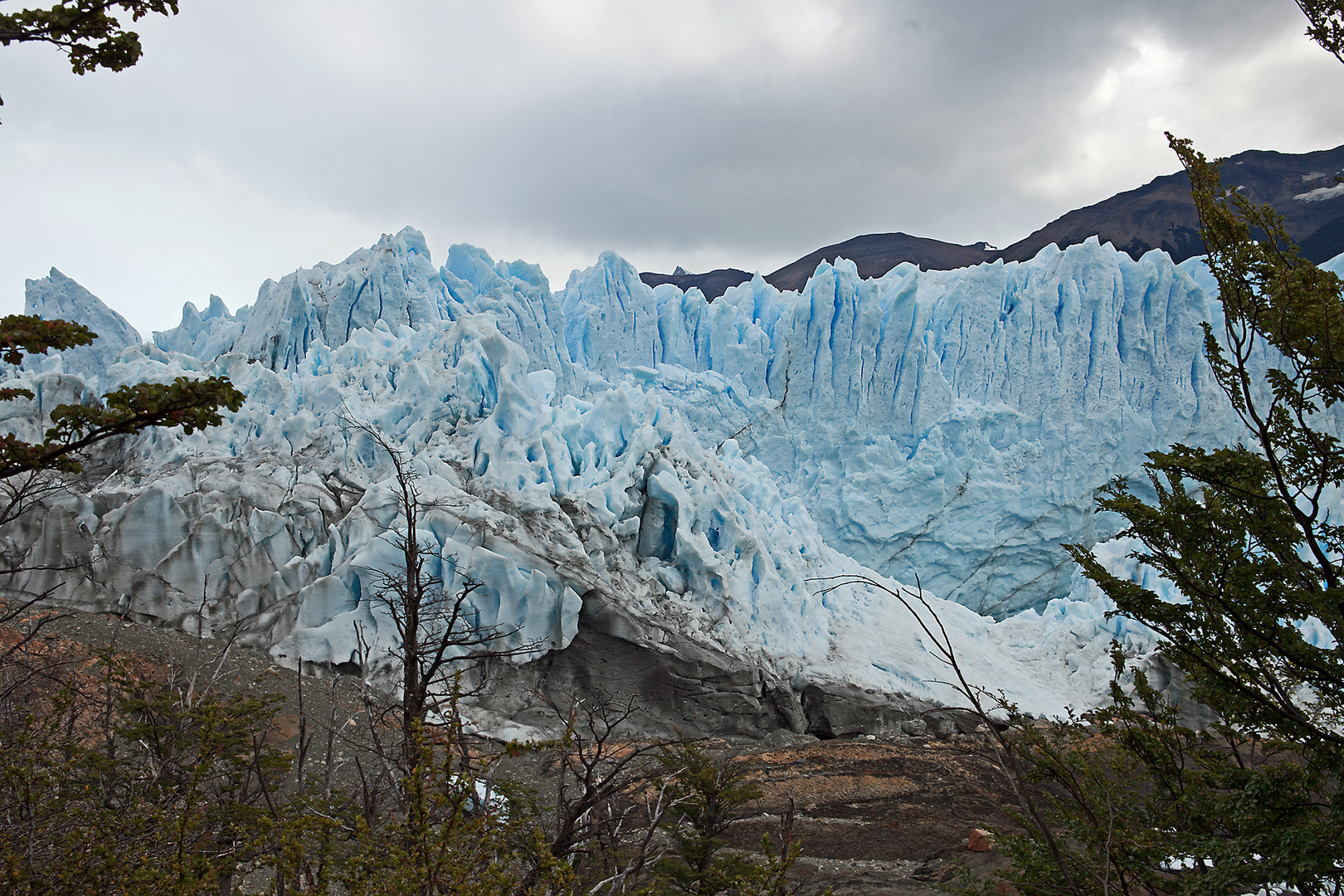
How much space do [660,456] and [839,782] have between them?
31.6ft

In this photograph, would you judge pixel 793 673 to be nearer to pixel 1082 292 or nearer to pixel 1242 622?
pixel 1242 622

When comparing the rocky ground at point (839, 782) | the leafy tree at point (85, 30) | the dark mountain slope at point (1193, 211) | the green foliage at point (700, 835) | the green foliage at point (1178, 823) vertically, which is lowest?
the rocky ground at point (839, 782)

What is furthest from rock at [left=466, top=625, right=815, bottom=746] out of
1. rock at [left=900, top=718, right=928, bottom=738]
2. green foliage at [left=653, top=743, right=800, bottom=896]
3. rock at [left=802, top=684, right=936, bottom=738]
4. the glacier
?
green foliage at [left=653, top=743, right=800, bottom=896]

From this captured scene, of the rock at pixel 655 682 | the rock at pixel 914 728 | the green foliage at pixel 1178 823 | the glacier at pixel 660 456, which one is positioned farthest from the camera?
the rock at pixel 914 728

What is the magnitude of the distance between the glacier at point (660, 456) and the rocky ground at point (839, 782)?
1.22 m

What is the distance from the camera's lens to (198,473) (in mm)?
18891

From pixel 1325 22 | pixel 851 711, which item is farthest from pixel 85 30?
pixel 851 711

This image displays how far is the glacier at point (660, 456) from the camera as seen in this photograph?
706 inches

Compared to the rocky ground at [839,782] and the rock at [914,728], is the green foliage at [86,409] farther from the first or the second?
the rock at [914,728]

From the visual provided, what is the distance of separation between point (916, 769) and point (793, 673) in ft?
13.3

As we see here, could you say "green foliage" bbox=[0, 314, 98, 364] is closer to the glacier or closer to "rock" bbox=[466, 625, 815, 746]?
the glacier

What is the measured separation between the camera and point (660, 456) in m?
21.3

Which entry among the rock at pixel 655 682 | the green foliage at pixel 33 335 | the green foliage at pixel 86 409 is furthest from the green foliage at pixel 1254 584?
the rock at pixel 655 682

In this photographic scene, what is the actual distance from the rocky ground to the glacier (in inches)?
47.9
